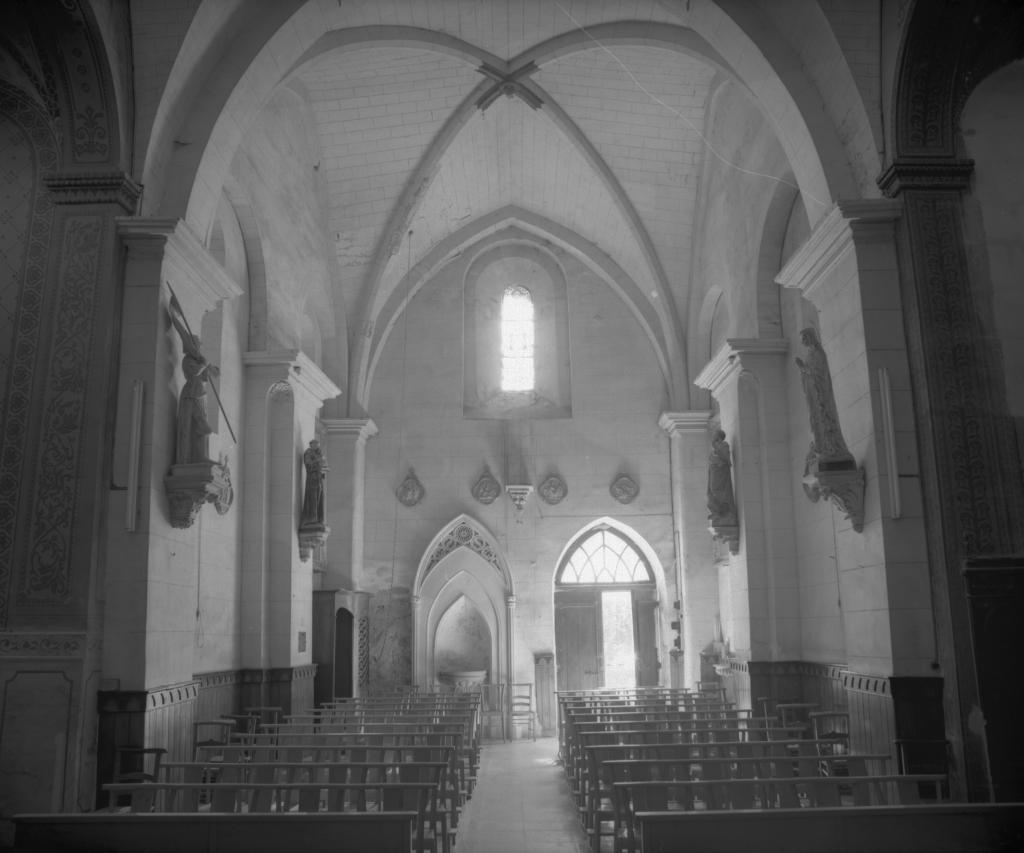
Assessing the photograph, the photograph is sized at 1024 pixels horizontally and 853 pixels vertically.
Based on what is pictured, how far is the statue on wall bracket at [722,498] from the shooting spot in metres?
13.2

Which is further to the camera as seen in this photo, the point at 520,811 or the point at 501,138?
the point at 501,138

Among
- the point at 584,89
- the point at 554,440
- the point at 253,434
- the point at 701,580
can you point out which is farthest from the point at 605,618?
the point at 584,89

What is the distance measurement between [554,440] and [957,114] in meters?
10.9

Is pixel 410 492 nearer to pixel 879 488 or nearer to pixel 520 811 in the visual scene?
pixel 520 811

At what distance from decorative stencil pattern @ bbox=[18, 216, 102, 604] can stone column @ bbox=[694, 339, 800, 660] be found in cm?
788

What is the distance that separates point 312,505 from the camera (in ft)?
46.0

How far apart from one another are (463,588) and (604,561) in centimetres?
279

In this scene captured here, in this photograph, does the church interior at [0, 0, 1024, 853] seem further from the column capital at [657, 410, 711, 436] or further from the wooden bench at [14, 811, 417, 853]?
the wooden bench at [14, 811, 417, 853]

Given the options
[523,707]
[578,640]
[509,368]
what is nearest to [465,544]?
[578,640]

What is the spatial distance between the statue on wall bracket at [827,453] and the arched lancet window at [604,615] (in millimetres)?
9556

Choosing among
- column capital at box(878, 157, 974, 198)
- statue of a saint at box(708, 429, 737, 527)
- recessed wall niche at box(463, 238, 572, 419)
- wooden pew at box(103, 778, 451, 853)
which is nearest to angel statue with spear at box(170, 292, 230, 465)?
wooden pew at box(103, 778, 451, 853)

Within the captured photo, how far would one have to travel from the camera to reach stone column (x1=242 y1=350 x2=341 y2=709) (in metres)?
13.1

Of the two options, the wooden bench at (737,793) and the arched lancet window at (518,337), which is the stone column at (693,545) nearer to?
the arched lancet window at (518,337)

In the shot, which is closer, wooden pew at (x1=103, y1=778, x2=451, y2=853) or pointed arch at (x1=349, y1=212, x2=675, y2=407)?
wooden pew at (x1=103, y1=778, x2=451, y2=853)
